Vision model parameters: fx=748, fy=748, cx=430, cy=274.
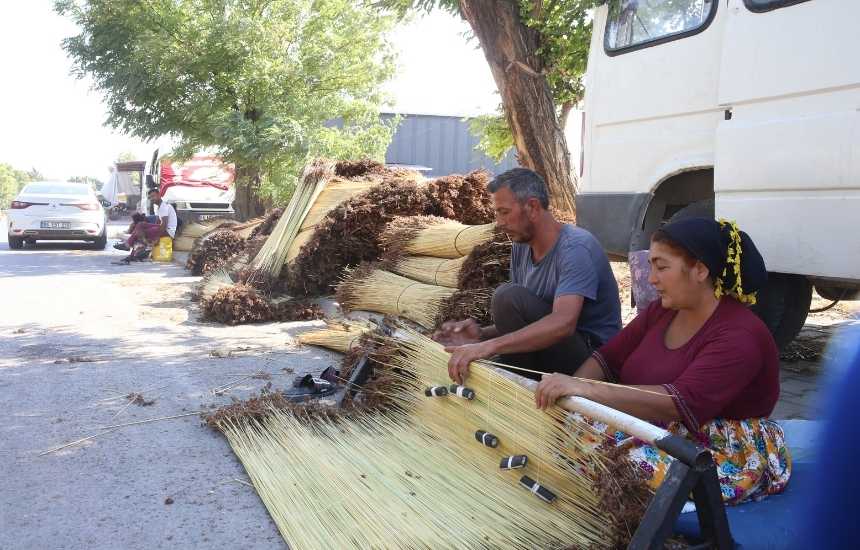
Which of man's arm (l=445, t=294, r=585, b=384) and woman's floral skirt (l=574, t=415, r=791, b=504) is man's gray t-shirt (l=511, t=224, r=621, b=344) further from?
woman's floral skirt (l=574, t=415, r=791, b=504)

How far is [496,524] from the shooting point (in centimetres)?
254

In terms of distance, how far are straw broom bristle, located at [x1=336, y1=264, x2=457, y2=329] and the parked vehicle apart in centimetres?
1277

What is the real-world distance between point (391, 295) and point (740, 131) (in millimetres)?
3018

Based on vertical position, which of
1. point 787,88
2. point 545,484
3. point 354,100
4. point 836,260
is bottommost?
point 545,484

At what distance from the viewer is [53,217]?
1673 centimetres

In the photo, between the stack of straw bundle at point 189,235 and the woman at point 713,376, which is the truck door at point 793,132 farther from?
the stack of straw bundle at point 189,235

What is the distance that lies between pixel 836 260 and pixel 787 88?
919 millimetres

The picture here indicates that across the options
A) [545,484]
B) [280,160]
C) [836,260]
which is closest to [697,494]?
[545,484]

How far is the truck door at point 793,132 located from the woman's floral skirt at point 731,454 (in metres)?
1.59

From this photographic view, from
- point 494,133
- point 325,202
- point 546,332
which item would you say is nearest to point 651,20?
point 546,332

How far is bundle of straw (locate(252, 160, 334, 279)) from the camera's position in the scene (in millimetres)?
8367

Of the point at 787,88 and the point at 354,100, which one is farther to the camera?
the point at 354,100

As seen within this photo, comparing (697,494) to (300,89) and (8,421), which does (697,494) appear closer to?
(8,421)

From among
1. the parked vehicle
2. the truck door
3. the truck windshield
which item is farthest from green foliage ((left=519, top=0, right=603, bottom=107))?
the parked vehicle
